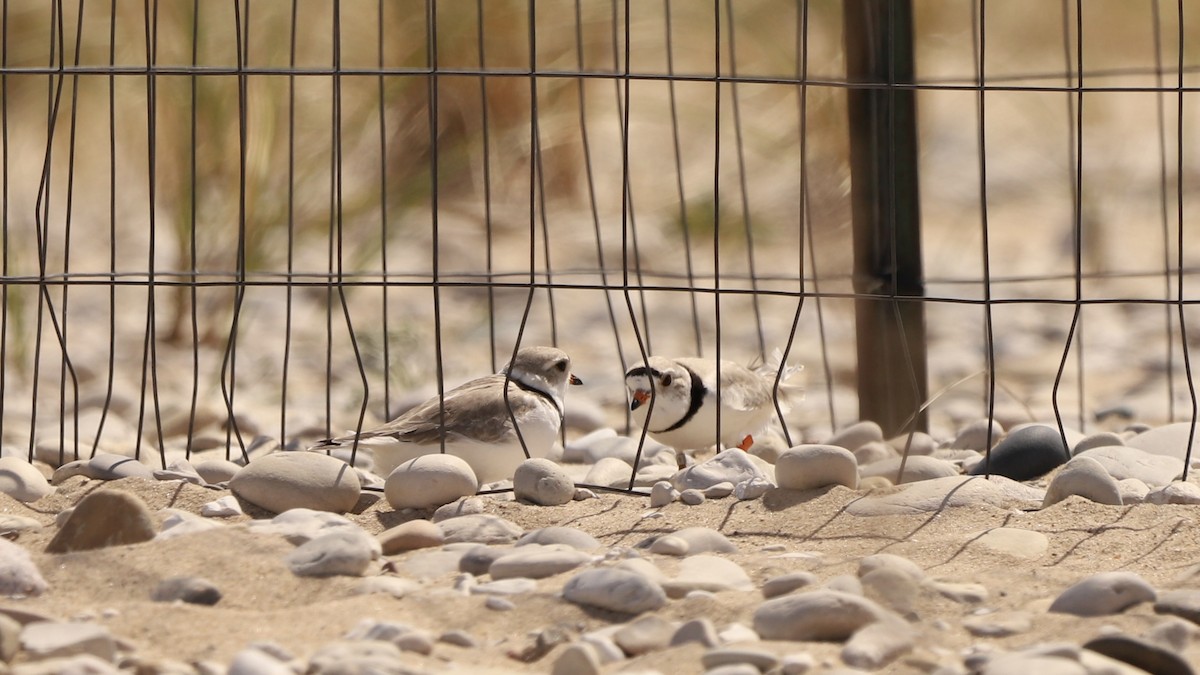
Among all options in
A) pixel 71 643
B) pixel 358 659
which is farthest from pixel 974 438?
pixel 71 643

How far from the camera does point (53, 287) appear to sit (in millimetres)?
7785

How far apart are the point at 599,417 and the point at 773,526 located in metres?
2.25

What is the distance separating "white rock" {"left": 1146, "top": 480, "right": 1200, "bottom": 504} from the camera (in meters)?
3.62

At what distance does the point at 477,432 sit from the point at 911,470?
112cm

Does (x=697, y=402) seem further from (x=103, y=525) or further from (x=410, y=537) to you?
(x=103, y=525)

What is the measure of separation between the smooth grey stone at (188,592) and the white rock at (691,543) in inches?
36.0

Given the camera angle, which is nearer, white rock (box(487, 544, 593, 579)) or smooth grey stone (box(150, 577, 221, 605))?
smooth grey stone (box(150, 577, 221, 605))

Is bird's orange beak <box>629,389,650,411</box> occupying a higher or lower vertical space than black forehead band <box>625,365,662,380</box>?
lower

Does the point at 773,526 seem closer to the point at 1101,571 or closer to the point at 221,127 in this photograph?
the point at 1101,571

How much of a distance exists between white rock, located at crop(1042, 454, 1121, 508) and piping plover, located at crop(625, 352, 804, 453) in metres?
1.10

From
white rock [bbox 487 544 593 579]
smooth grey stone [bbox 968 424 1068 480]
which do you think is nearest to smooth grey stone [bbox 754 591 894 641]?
white rock [bbox 487 544 593 579]

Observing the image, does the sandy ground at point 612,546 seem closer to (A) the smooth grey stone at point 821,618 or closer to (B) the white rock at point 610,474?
(A) the smooth grey stone at point 821,618

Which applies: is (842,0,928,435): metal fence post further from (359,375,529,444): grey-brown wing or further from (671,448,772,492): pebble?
(359,375,529,444): grey-brown wing

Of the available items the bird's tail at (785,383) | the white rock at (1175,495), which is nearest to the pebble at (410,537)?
the white rock at (1175,495)
